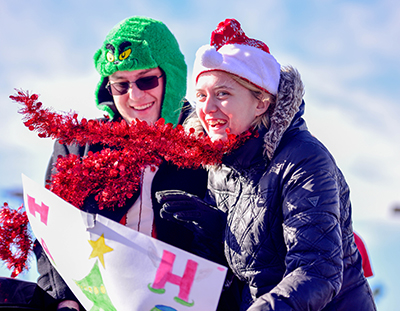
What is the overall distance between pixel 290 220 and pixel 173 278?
527mm

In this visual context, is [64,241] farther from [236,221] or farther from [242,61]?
[242,61]

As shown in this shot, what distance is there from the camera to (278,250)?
1851 mm

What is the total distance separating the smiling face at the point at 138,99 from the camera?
9.30 ft

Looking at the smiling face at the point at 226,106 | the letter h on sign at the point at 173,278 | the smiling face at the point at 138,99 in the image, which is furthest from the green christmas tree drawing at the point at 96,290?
the smiling face at the point at 138,99

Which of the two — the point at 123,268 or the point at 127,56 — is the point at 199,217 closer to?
the point at 123,268

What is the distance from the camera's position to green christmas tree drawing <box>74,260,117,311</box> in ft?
5.47

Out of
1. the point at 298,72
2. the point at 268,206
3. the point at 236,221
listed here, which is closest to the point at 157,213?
the point at 236,221

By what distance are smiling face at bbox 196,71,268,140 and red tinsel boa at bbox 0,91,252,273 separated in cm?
6

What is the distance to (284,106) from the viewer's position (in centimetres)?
209

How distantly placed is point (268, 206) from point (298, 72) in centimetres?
80

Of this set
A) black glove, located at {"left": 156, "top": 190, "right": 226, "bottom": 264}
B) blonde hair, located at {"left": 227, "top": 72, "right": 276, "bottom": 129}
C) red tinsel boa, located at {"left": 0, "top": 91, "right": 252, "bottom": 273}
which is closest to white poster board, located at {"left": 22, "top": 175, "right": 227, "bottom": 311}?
red tinsel boa, located at {"left": 0, "top": 91, "right": 252, "bottom": 273}

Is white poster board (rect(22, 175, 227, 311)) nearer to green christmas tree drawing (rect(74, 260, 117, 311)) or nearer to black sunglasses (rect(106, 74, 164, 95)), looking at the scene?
green christmas tree drawing (rect(74, 260, 117, 311))

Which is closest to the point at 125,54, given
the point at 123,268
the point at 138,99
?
the point at 138,99

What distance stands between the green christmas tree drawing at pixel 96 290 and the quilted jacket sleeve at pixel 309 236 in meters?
0.55
